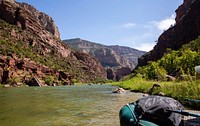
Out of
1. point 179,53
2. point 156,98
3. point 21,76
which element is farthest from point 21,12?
point 156,98

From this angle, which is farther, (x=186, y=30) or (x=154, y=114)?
(x=186, y=30)

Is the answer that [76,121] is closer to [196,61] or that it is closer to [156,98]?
[156,98]

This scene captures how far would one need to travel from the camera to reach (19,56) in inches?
4550

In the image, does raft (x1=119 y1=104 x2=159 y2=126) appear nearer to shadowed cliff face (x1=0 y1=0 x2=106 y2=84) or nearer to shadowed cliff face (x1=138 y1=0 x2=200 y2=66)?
shadowed cliff face (x1=0 y1=0 x2=106 y2=84)

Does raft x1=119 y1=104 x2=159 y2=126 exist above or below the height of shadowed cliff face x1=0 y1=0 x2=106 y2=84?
below

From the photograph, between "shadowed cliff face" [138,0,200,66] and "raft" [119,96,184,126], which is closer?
"raft" [119,96,184,126]

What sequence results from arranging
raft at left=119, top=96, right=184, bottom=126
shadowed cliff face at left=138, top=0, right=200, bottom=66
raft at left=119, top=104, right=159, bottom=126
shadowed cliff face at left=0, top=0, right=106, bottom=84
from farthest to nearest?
shadowed cliff face at left=138, top=0, right=200, bottom=66
shadowed cliff face at left=0, top=0, right=106, bottom=84
raft at left=119, top=96, right=184, bottom=126
raft at left=119, top=104, right=159, bottom=126

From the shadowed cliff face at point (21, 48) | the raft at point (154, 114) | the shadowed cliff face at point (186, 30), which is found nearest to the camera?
the raft at point (154, 114)

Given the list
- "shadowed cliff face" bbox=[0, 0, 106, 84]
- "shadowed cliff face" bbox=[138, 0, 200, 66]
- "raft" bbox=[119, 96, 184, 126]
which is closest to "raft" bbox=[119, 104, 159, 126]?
"raft" bbox=[119, 96, 184, 126]

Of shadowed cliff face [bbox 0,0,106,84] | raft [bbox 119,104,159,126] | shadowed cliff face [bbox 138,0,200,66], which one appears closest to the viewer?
raft [bbox 119,104,159,126]

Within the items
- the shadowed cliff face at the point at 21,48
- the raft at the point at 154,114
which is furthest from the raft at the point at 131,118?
the shadowed cliff face at the point at 21,48

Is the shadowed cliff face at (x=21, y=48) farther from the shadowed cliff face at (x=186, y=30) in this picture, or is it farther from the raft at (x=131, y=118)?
the raft at (x=131, y=118)

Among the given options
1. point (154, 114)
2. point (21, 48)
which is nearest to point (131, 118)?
point (154, 114)

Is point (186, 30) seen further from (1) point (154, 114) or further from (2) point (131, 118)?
(2) point (131, 118)
